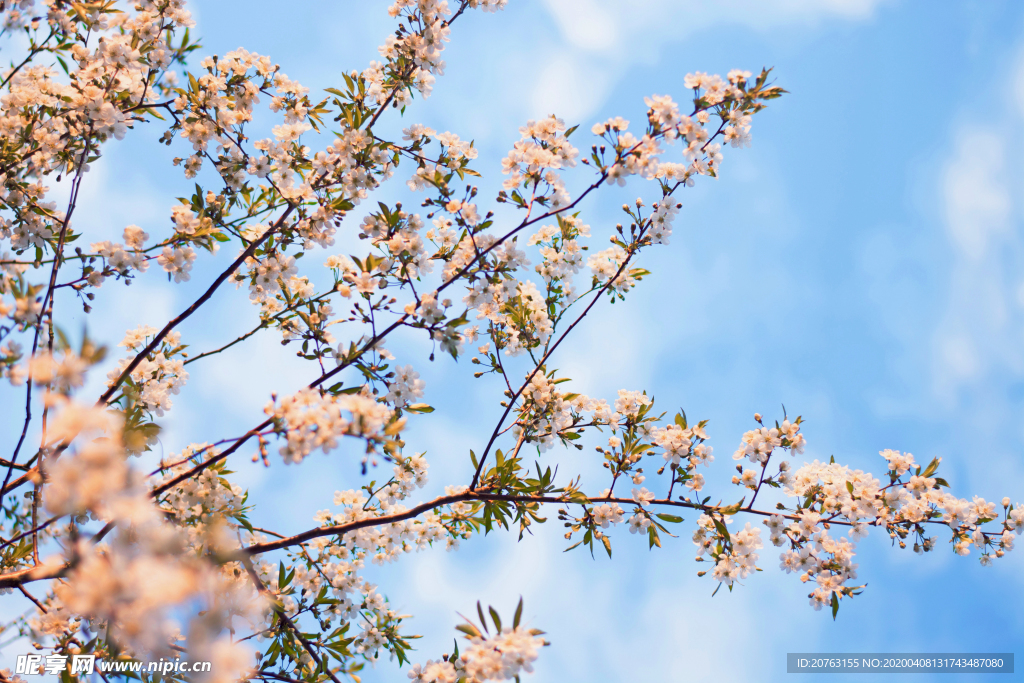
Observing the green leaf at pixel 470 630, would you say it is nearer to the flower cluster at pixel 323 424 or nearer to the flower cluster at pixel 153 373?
the flower cluster at pixel 323 424

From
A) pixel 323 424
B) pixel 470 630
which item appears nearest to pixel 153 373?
pixel 323 424

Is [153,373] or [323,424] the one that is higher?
[153,373]

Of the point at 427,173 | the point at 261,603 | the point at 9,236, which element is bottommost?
the point at 261,603

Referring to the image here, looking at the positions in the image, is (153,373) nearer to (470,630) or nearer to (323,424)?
(323,424)

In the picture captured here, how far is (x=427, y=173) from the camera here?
14.9 feet

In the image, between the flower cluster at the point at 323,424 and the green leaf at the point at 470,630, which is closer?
the flower cluster at the point at 323,424

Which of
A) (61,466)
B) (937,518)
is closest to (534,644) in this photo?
(61,466)

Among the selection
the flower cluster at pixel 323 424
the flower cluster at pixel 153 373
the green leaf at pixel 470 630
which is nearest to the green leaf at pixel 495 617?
the green leaf at pixel 470 630

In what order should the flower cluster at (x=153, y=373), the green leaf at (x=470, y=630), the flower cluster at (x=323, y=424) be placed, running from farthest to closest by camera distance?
1. the flower cluster at (x=153, y=373)
2. the green leaf at (x=470, y=630)
3. the flower cluster at (x=323, y=424)

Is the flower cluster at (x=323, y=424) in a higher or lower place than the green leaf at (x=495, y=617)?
higher

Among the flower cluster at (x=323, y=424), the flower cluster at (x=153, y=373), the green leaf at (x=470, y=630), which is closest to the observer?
the flower cluster at (x=323, y=424)

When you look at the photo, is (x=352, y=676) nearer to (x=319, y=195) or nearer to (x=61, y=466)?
(x=61, y=466)

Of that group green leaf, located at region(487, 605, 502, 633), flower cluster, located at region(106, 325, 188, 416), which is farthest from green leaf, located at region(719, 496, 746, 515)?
flower cluster, located at region(106, 325, 188, 416)

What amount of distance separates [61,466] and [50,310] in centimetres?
260
